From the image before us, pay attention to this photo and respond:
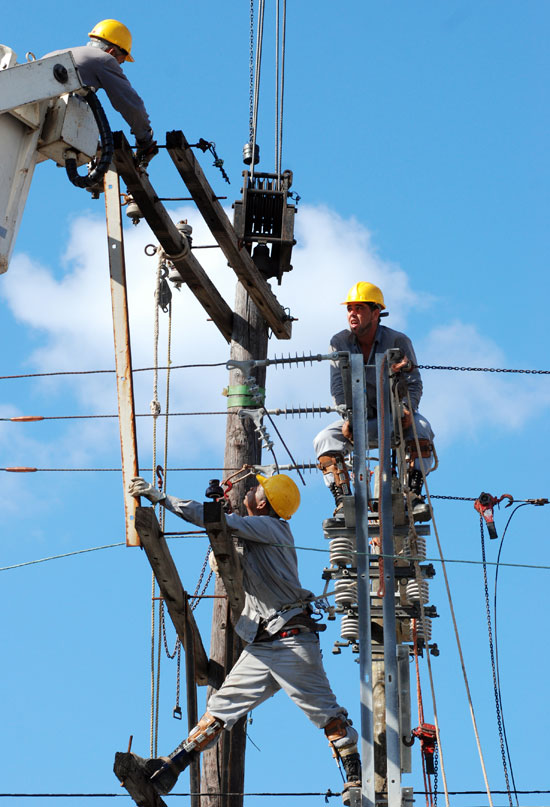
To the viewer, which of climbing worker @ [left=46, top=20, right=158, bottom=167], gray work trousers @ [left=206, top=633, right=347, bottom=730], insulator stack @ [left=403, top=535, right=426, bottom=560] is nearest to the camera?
gray work trousers @ [left=206, top=633, right=347, bottom=730]

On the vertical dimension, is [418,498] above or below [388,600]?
above

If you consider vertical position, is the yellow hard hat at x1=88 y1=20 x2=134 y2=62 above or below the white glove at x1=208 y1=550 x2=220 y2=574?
above

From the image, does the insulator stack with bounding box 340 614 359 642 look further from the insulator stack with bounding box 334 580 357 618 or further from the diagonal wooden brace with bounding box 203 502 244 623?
the diagonal wooden brace with bounding box 203 502 244 623

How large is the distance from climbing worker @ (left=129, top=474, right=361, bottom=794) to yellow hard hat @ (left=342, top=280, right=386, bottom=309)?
1836 millimetres

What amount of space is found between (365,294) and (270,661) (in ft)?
8.96

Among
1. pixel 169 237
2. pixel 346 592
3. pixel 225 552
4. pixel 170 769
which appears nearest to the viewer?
pixel 225 552

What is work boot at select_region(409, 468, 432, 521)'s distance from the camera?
8.72 metres

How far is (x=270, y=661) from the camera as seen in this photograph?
803 cm

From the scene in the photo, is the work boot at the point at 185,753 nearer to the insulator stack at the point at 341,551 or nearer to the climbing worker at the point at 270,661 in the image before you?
the climbing worker at the point at 270,661

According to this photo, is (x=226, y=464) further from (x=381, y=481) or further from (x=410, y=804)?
(x=410, y=804)

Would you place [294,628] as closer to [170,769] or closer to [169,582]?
[169,582]

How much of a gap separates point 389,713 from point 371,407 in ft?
7.71

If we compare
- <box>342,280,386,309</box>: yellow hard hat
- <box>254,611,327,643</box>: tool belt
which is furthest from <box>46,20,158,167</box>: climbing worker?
<box>254,611,327,643</box>: tool belt

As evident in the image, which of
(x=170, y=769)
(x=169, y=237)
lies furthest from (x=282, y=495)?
(x=169, y=237)
